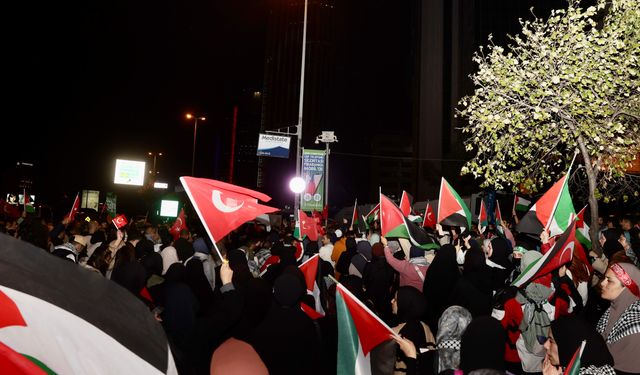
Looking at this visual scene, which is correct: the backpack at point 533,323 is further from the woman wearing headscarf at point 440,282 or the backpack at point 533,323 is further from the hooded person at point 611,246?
the hooded person at point 611,246

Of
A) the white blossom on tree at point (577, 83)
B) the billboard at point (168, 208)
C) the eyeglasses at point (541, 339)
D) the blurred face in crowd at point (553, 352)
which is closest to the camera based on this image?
the blurred face in crowd at point (553, 352)

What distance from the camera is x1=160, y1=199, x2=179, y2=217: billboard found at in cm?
3984

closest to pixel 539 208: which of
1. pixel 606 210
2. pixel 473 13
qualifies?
pixel 606 210

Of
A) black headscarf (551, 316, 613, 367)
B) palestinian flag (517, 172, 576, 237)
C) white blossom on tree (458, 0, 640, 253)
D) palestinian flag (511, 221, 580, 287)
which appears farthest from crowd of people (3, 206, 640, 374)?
white blossom on tree (458, 0, 640, 253)

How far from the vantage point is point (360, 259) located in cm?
976

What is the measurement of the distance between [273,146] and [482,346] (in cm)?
2166

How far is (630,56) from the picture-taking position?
12.9 meters

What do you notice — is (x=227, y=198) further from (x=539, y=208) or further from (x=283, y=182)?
(x=283, y=182)

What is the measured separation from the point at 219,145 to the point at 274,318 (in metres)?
93.4

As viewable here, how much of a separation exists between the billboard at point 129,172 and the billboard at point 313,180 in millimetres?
30896

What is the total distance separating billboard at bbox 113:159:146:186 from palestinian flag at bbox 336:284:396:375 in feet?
168

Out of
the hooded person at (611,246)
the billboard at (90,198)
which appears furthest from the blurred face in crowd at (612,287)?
the billboard at (90,198)

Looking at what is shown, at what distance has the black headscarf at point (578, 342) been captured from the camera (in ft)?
12.6

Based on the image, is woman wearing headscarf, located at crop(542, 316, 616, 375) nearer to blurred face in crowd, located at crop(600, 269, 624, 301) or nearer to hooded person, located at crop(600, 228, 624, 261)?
blurred face in crowd, located at crop(600, 269, 624, 301)
